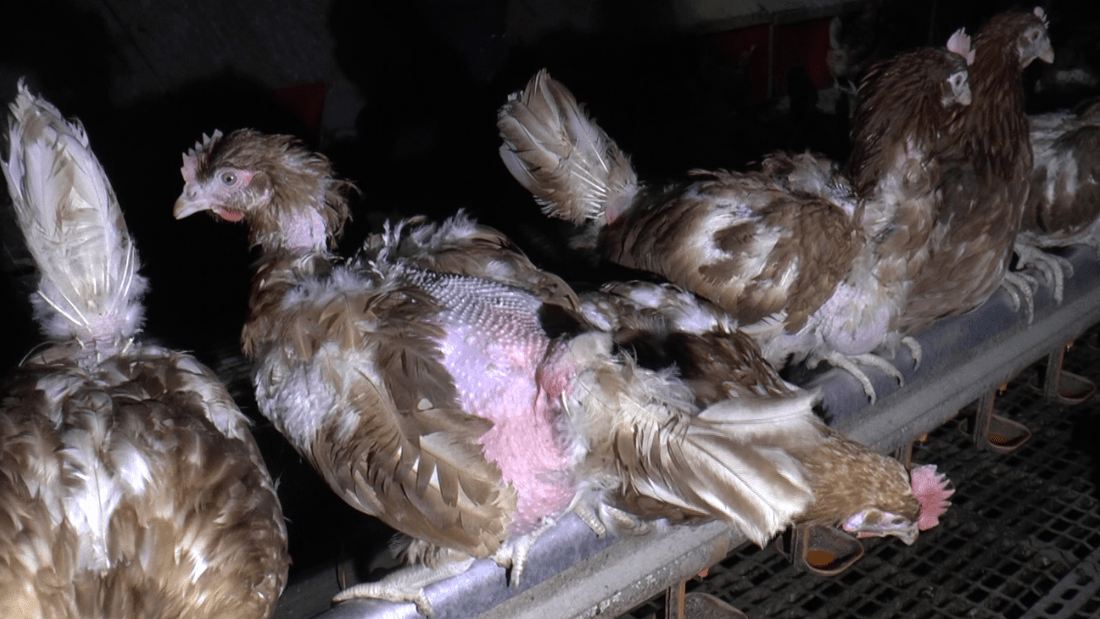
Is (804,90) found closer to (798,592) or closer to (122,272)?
(798,592)

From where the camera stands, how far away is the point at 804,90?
5711mm

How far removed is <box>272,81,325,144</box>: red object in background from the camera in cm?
425

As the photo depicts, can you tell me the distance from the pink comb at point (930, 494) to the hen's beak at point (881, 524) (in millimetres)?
499

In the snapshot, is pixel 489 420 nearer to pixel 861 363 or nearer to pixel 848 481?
pixel 848 481

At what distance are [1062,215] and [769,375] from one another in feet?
5.64

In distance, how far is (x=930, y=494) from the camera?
1.99 meters

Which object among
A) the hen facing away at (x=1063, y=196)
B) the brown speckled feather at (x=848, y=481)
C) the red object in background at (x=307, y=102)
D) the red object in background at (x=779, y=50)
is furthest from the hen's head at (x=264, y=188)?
the red object in background at (x=779, y=50)

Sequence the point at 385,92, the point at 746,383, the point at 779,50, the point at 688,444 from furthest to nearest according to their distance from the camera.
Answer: the point at 779,50, the point at 385,92, the point at 746,383, the point at 688,444

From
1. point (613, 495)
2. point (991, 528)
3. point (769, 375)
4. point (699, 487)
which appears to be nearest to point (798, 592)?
point (991, 528)

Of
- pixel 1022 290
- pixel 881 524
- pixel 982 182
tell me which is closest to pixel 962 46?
pixel 982 182

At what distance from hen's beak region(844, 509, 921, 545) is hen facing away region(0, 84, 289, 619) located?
929mm

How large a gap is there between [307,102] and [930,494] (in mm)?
3362

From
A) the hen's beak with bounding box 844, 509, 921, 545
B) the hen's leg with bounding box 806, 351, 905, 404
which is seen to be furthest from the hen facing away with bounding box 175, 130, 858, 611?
the hen's leg with bounding box 806, 351, 905, 404

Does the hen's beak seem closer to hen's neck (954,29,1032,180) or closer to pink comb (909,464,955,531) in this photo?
pink comb (909,464,955,531)
